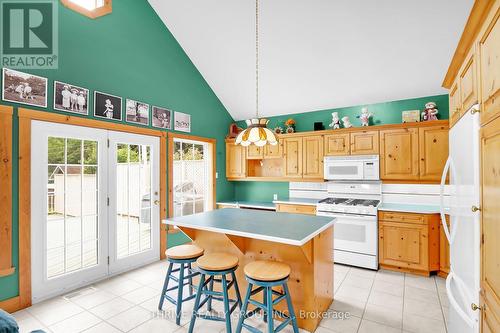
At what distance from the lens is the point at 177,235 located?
430 cm

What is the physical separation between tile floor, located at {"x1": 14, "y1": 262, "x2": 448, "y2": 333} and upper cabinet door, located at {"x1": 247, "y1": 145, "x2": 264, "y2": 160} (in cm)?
269

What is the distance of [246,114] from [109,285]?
3.90 m

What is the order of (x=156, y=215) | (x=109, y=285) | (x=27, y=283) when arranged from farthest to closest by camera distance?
(x=156, y=215), (x=109, y=285), (x=27, y=283)

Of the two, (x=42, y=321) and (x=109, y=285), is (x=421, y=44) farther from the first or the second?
(x=42, y=321)

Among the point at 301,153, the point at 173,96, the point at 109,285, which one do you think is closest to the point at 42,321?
the point at 109,285

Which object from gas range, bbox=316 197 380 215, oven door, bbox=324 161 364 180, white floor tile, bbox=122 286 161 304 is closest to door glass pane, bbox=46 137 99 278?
white floor tile, bbox=122 286 161 304

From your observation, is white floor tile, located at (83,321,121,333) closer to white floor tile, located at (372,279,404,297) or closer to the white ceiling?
white floor tile, located at (372,279,404,297)

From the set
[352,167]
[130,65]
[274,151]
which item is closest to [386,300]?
[352,167]

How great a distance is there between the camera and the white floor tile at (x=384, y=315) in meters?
2.31

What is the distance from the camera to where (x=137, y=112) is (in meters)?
3.66

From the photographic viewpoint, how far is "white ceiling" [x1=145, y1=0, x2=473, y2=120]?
9.68 ft

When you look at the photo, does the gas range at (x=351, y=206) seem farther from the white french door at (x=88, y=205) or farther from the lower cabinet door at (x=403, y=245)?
the white french door at (x=88, y=205)

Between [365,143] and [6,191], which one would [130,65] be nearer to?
[6,191]

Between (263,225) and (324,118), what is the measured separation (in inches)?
123
